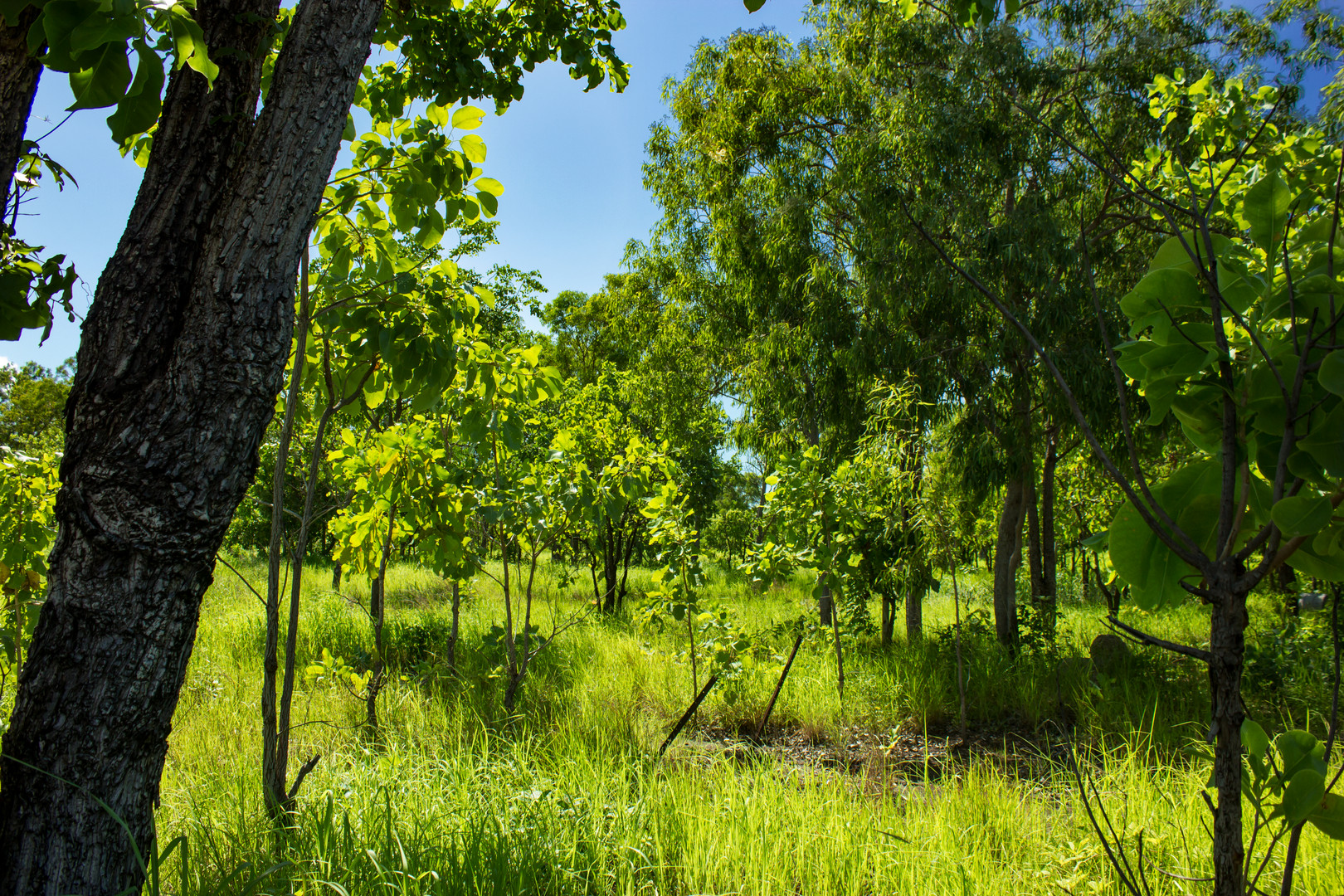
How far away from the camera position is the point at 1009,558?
7.09 metres

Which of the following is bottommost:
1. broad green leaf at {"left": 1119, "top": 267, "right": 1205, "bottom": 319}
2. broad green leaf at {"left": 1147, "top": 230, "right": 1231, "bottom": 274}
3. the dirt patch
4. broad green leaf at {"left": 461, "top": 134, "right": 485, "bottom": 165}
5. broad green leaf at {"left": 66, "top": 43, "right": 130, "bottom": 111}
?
the dirt patch

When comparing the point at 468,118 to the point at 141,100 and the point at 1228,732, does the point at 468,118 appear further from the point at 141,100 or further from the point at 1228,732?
the point at 1228,732

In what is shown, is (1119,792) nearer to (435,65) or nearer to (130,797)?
(130,797)

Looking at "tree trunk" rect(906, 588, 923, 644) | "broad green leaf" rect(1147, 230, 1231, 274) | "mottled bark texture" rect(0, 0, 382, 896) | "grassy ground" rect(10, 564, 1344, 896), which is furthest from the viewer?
"tree trunk" rect(906, 588, 923, 644)

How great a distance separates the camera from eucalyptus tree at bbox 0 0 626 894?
1.21m

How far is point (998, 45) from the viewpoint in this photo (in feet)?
21.2

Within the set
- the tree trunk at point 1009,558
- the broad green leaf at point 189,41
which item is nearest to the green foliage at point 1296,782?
the broad green leaf at point 189,41

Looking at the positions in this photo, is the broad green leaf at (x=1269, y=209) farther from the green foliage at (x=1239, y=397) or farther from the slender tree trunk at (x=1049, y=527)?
the slender tree trunk at (x=1049, y=527)

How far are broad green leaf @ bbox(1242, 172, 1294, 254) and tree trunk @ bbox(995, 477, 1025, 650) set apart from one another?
6953 mm

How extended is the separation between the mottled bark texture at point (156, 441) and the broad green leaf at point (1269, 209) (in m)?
1.52

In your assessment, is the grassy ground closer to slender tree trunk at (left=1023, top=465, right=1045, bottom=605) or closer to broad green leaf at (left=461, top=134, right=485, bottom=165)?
slender tree trunk at (left=1023, top=465, right=1045, bottom=605)

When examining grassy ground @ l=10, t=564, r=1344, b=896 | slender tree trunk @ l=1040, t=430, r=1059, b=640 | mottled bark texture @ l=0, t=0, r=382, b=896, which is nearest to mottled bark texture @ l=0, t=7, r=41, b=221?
mottled bark texture @ l=0, t=0, r=382, b=896

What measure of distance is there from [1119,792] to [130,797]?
3743 mm

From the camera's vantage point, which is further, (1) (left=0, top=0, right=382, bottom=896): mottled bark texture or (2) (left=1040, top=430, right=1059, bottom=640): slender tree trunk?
(2) (left=1040, top=430, right=1059, bottom=640): slender tree trunk
